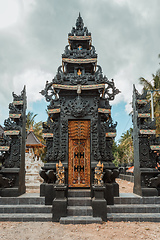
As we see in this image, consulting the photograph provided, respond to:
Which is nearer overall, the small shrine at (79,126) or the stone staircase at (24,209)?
the stone staircase at (24,209)

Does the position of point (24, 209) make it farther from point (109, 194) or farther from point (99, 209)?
point (109, 194)

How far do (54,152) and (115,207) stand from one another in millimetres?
3592

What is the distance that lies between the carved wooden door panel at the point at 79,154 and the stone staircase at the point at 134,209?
2005 millimetres

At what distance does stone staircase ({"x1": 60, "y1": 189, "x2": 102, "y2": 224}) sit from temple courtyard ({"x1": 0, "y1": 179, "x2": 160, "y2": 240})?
18cm

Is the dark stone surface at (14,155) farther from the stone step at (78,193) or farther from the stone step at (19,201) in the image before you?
the stone step at (78,193)

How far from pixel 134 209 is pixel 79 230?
2.68 meters

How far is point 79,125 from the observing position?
9844 mm

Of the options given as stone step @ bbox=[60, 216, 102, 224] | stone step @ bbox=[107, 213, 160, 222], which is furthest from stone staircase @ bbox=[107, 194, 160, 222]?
stone step @ bbox=[60, 216, 102, 224]

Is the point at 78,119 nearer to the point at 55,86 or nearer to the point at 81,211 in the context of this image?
the point at 55,86

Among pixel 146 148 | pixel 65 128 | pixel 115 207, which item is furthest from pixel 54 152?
pixel 146 148

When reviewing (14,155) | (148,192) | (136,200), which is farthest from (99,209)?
(14,155)

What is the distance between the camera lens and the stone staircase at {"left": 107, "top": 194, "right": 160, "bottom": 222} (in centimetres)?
721

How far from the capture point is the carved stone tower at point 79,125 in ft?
30.4

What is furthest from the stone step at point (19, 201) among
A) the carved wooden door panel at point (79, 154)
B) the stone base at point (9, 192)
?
the carved wooden door panel at point (79, 154)
